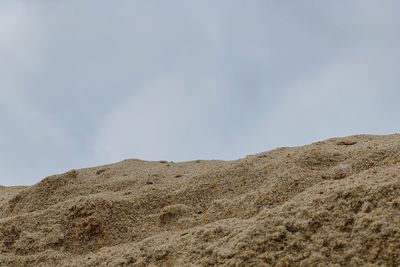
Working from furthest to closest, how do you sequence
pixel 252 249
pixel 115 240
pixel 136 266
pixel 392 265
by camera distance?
pixel 115 240, pixel 136 266, pixel 252 249, pixel 392 265

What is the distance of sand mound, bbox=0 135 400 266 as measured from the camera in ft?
7.35

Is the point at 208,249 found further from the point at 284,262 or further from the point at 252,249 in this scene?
the point at 284,262

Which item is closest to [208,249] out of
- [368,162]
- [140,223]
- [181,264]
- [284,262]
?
[181,264]

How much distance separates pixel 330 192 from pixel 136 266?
3.08ft

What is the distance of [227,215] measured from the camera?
10.2 feet

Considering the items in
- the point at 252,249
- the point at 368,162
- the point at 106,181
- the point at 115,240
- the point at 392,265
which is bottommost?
the point at 392,265

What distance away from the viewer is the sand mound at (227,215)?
7.35ft

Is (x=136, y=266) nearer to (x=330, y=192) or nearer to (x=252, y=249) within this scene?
(x=252, y=249)

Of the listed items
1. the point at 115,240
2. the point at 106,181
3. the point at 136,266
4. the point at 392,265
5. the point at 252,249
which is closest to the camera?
the point at 392,265

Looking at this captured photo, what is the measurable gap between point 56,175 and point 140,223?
136 cm

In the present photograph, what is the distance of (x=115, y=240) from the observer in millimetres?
3129

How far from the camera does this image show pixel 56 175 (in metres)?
4.40

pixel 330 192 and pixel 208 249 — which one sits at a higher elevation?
pixel 330 192

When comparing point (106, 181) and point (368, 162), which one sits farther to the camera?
point (106, 181)
